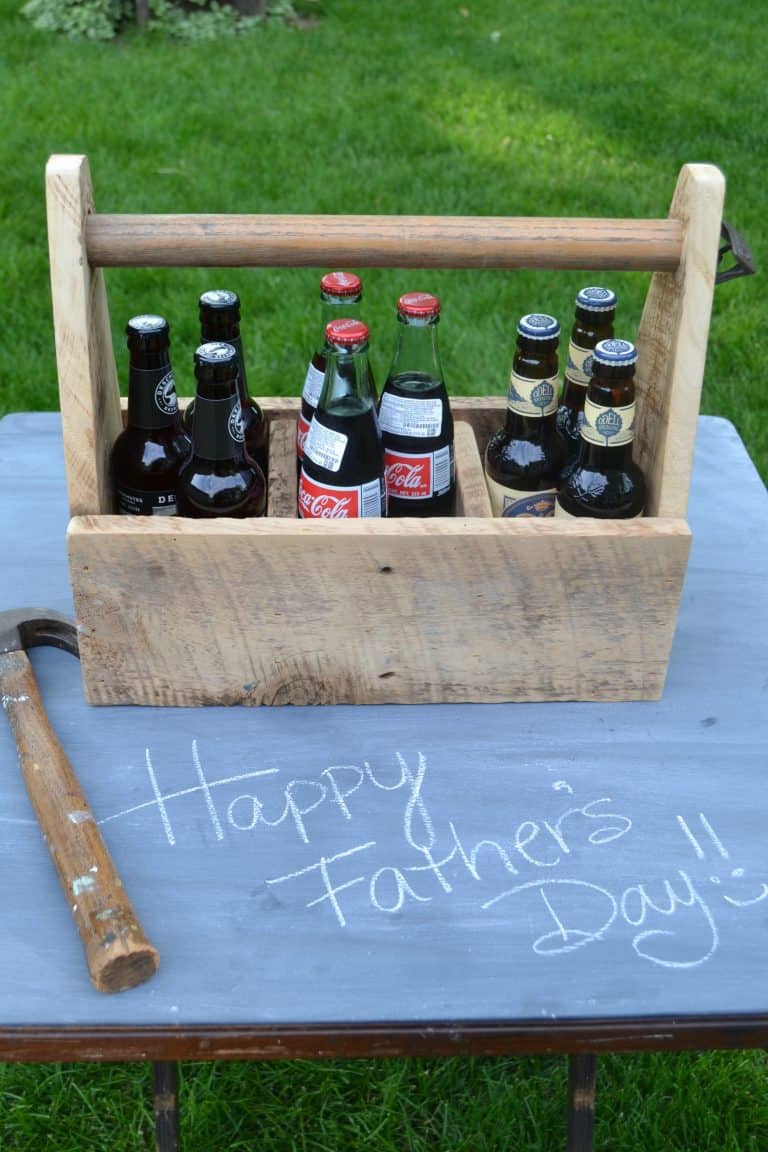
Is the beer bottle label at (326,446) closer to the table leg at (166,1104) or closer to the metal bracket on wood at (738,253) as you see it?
the metal bracket on wood at (738,253)

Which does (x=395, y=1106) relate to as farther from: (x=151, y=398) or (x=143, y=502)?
(x=151, y=398)

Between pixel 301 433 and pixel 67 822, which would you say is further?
pixel 301 433

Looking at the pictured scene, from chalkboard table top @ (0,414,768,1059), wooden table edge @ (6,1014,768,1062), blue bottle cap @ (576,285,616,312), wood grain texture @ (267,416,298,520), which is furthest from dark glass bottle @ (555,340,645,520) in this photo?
wooden table edge @ (6,1014,768,1062)

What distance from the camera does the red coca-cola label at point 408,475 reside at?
4.50ft

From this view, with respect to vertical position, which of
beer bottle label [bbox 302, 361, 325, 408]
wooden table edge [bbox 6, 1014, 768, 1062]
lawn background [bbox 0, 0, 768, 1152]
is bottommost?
lawn background [bbox 0, 0, 768, 1152]

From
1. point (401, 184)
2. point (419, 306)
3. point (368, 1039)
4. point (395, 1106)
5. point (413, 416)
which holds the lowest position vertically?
point (395, 1106)

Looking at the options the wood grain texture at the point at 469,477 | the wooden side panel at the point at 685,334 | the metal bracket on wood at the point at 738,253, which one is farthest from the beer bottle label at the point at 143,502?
the metal bracket on wood at the point at 738,253

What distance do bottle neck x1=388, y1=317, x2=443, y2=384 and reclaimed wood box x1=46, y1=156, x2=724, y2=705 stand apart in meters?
0.11

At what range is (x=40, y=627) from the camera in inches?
52.8

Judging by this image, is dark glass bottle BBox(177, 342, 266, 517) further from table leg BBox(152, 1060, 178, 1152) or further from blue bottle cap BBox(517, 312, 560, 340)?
table leg BBox(152, 1060, 178, 1152)

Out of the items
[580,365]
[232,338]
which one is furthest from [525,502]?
[232,338]

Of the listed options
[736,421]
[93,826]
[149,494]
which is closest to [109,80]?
[736,421]

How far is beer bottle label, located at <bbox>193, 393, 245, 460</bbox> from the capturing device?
1267mm

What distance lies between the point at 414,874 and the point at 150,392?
1.98 feet
